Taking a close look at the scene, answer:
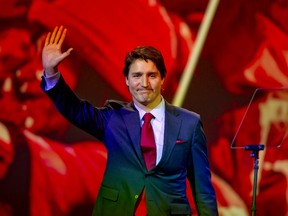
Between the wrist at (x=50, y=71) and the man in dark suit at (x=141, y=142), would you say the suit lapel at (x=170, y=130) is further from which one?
the wrist at (x=50, y=71)

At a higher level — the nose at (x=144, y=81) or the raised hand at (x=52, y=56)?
the raised hand at (x=52, y=56)

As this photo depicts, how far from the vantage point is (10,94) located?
311cm

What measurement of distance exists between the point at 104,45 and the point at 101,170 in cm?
71

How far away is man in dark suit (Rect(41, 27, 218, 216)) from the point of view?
1861 millimetres

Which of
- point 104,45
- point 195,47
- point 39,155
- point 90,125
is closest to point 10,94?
point 39,155

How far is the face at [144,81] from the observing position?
6.39 feet

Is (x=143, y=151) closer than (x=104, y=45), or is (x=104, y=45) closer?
(x=143, y=151)

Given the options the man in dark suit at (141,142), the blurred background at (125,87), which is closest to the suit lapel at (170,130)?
the man in dark suit at (141,142)

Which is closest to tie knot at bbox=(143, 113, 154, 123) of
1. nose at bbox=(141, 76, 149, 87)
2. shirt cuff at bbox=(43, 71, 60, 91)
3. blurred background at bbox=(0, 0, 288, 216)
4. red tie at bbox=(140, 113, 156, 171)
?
red tie at bbox=(140, 113, 156, 171)

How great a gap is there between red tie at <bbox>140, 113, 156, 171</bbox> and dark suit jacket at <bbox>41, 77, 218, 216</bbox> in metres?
0.02

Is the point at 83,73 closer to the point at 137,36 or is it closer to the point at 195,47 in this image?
the point at 137,36

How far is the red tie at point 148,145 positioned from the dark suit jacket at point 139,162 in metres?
0.02

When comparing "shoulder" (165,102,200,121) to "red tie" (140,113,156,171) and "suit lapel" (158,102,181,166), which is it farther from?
"red tie" (140,113,156,171)

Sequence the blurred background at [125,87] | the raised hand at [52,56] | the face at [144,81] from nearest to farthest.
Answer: the raised hand at [52,56] → the face at [144,81] → the blurred background at [125,87]
